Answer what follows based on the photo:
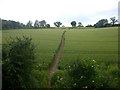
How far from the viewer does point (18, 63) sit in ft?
43.2

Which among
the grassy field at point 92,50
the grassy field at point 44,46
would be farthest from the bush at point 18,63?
the grassy field at point 92,50

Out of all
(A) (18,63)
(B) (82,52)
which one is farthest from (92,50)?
(A) (18,63)

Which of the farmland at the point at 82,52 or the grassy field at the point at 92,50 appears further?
the grassy field at the point at 92,50

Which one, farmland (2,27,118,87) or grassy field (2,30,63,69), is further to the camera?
grassy field (2,30,63,69)

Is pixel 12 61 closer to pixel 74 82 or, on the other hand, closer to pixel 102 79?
pixel 74 82

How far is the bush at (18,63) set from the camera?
12820 millimetres

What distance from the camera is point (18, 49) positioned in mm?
13586

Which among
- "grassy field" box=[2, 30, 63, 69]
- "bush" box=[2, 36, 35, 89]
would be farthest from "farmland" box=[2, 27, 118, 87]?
"bush" box=[2, 36, 35, 89]

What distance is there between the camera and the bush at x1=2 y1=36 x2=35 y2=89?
12820 mm

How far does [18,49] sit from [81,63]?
10.3 ft

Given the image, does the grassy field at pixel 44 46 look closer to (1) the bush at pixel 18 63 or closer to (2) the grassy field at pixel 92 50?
(1) the bush at pixel 18 63

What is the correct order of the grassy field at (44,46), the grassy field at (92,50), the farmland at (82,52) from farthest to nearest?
the grassy field at (92,50) < the grassy field at (44,46) < the farmland at (82,52)

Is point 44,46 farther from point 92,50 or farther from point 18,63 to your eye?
point 18,63

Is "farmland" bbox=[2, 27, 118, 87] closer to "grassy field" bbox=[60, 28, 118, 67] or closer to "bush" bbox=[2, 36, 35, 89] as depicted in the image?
"grassy field" bbox=[60, 28, 118, 67]
